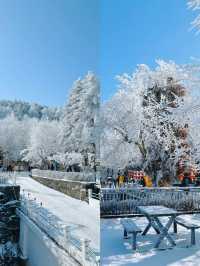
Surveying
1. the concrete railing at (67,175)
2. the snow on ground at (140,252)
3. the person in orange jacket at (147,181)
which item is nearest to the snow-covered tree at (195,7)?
the person in orange jacket at (147,181)

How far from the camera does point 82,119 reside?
1.83 m

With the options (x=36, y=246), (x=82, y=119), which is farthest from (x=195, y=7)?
(x=36, y=246)

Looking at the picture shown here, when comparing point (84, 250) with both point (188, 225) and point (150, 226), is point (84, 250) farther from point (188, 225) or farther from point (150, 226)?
point (188, 225)

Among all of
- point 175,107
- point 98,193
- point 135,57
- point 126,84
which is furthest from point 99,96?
point 98,193

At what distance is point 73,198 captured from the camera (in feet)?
5.28

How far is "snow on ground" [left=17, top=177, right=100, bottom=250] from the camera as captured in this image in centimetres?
158

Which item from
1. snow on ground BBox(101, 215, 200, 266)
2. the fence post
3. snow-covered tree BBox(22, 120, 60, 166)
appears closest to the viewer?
the fence post

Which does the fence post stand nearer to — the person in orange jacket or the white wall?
the white wall

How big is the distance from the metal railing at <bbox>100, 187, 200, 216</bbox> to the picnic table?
0.03m

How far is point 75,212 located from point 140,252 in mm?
400

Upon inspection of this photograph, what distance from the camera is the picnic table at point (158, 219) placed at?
1.58 meters

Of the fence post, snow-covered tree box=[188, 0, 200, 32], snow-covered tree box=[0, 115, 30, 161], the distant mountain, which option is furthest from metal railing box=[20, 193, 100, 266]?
snow-covered tree box=[188, 0, 200, 32]

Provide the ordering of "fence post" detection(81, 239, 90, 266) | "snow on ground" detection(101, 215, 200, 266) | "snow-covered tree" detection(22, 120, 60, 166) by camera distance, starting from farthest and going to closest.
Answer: "snow-covered tree" detection(22, 120, 60, 166)
"snow on ground" detection(101, 215, 200, 266)
"fence post" detection(81, 239, 90, 266)

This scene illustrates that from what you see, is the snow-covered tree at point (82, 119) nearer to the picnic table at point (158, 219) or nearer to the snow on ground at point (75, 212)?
the snow on ground at point (75, 212)
